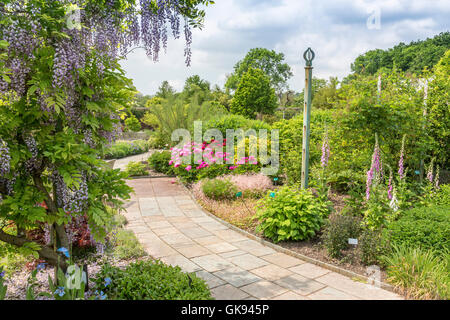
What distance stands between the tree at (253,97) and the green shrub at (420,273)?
16526 millimetres

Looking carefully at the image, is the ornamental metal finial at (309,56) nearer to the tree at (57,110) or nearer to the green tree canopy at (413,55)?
the tree at (57,110)

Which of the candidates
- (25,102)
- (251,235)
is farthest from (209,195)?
(25,102)

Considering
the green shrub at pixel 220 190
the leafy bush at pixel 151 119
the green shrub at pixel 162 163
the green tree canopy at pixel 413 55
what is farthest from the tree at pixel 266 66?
the green shrub at pixel 220 190

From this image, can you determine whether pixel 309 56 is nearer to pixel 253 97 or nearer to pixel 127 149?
pixel 127 149

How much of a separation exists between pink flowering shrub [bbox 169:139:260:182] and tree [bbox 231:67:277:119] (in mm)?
11167

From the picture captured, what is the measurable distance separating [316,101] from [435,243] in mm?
17862

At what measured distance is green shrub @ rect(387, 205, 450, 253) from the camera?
3264 millimetres

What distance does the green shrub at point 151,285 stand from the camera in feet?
8.00

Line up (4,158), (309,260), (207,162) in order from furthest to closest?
1. (207,162)
2. (309,260)
3. (4,158)

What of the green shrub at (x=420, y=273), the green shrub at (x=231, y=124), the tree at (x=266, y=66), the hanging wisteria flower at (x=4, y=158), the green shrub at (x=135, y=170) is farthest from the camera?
the tree at (x=266, y=66)

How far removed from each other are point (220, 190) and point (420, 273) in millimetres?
3995

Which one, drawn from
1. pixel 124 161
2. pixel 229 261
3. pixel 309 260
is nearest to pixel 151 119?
pixel 124 161

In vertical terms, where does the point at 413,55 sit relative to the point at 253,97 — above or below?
above

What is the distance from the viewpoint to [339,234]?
12.3 ft
